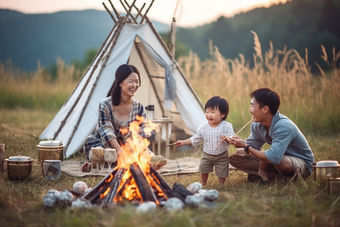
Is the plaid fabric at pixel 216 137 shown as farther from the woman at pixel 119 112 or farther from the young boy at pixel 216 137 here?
the woman at pixel 119 112

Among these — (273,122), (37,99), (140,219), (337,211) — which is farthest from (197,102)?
(37,99)

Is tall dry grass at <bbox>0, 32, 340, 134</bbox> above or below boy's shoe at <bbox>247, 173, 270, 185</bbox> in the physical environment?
above

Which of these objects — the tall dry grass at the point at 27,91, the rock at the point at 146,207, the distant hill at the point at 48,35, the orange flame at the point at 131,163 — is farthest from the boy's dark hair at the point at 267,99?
the distant hill at the point at 48,35

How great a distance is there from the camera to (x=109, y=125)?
14.3 ft

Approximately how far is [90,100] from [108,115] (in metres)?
1.32

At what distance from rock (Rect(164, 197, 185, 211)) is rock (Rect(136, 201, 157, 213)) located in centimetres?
9

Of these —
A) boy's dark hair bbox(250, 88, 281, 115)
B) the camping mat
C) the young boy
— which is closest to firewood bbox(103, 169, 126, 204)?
the young boy

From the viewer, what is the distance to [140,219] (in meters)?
2.52

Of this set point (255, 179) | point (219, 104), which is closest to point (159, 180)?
point (219, 104)

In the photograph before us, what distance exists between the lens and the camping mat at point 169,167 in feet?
14.8

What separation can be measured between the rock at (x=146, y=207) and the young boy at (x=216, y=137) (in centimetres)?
117

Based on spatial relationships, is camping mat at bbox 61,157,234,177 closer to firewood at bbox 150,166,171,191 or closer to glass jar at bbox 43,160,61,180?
glass jar at bbox 43,160,61,180

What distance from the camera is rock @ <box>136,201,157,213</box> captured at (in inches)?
106

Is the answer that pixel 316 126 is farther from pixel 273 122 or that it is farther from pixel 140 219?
pixel 140 219
